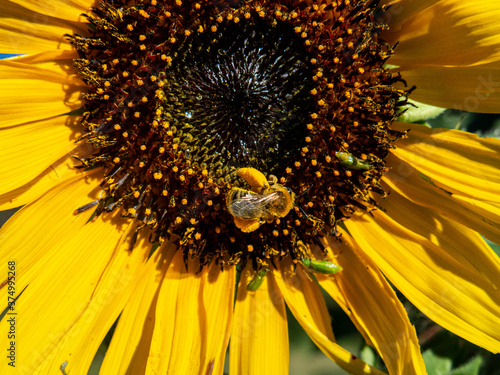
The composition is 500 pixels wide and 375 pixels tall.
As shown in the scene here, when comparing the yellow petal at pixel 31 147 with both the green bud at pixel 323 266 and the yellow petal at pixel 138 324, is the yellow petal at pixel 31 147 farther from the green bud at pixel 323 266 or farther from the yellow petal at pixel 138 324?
the green bud at pixel 323 266

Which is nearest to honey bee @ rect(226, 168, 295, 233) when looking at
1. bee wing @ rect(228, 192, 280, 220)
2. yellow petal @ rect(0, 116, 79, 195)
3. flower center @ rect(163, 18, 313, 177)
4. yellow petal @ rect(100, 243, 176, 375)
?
bee wing @ rect(228, 192, 280, 220)

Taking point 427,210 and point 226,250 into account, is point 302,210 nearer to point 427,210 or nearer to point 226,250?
point 226,250

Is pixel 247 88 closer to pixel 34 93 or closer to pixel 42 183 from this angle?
pixel 34 93

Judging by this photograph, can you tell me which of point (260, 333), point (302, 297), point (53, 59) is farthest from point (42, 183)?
point (302, 297)

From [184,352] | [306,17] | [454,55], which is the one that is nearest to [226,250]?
[184,352]

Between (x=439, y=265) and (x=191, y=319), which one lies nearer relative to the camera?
(x=439, y=265)

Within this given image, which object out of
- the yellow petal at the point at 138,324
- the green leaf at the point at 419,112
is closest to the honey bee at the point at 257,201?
the yellow petal at the point at 138,324

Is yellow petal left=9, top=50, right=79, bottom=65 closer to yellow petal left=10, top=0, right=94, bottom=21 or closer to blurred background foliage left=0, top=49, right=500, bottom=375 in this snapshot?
yellow petal left=10, top=0, right=94, bottom=21
